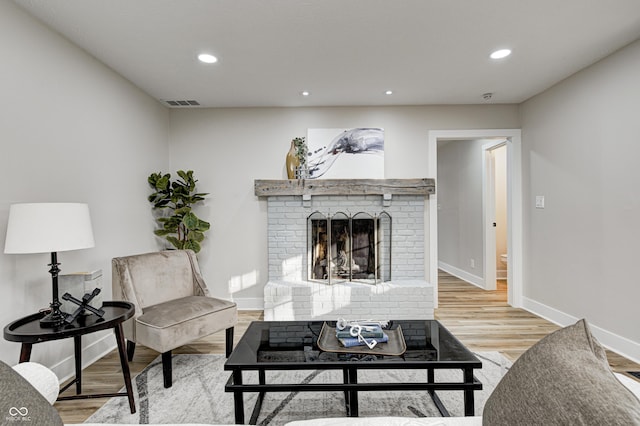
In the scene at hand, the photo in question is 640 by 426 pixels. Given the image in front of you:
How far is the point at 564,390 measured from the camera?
705 mm

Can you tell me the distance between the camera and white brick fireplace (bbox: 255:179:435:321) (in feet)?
12.0

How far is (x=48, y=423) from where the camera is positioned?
2.82ft

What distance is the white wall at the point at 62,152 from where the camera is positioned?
6.73 ft

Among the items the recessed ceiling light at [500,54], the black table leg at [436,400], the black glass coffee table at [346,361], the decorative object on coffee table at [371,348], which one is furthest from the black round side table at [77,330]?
the recessed ceiling light at [500,54]

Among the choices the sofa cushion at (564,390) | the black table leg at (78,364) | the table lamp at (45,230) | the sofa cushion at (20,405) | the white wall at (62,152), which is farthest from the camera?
the black table leg at (78,364)

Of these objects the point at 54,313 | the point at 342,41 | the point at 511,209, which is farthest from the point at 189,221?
the point at 511,209

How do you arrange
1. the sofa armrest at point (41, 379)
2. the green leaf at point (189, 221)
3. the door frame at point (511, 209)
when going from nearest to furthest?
the sofa armrest at point (41, 379)
the green leaf at point (189, 221)
the door frame at point (511, 209)

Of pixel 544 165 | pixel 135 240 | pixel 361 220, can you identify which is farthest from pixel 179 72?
pixel 544 165

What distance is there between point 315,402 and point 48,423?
4.95 feet

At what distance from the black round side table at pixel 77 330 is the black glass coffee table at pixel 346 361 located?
0.73 m

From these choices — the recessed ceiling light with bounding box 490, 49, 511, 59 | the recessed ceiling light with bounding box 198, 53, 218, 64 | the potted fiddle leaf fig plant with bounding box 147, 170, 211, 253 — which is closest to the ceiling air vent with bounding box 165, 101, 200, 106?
the potted fiddle leaf fig plant with bounding box 147, 170, 211, 253

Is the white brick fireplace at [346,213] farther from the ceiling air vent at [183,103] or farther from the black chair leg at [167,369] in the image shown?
the black chair leg at [167,369]

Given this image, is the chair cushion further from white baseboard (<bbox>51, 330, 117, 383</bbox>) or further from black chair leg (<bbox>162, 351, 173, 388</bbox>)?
white baseboard (<bbox>51, 330, 117, 383</bbox>)

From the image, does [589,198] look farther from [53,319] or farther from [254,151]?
[53,319]
